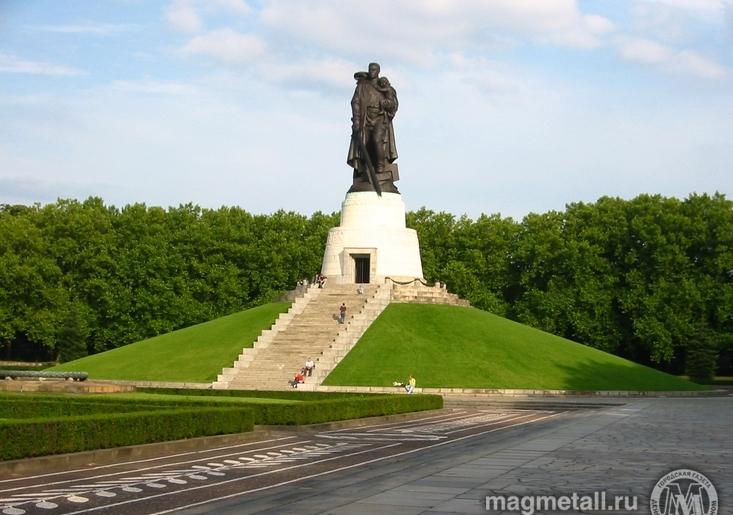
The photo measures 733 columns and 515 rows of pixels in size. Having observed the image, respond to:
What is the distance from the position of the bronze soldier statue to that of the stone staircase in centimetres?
683

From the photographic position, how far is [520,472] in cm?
1695

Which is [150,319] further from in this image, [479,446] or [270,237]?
[479,446]

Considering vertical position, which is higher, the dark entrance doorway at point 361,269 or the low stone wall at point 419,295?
the dark entrance doorway at point 361,269

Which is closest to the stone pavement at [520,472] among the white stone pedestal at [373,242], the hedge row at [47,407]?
the hedge row at [47,407]

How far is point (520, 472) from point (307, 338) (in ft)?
111

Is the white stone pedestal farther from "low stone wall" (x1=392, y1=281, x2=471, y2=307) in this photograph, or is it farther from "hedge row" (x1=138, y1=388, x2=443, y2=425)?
"hedge row" (x1=138, y1=388, x2=443, y2=425)

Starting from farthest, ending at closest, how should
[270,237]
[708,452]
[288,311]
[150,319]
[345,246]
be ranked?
[270,237]
[150,319]
[345,246]
[288,311]
[708,452]

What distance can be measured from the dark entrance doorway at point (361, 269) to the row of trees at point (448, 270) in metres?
19.4

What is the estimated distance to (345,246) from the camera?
5856 centimetres

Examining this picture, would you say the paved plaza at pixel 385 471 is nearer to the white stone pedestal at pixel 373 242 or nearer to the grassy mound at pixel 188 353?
the grassy mound at pixel 188 353

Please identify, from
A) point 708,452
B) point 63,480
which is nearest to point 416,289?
point 708,452

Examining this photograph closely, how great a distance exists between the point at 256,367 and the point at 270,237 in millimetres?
32852

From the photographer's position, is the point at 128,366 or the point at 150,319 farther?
the point at 150,319

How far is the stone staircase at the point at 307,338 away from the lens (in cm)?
4619
